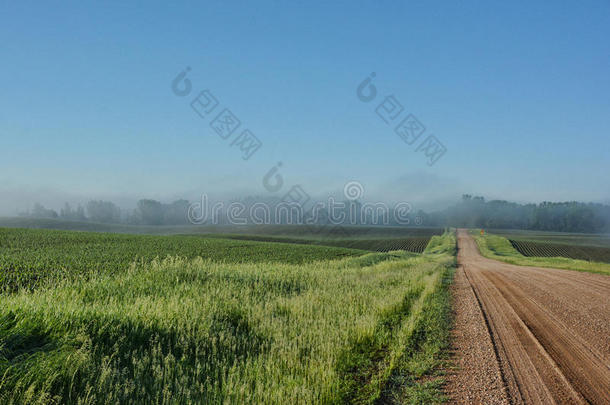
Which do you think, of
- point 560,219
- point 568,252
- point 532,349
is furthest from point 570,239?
point 532,349

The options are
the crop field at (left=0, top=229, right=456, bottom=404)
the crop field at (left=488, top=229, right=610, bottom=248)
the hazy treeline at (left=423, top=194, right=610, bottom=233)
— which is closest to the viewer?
the crop field at (left=0, top=229, right=456, bottom=404)

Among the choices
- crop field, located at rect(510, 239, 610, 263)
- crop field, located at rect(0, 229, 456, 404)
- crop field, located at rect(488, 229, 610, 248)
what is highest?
crop field, located at rect(0, 229, 456, 404)

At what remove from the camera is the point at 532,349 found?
7.26 metres

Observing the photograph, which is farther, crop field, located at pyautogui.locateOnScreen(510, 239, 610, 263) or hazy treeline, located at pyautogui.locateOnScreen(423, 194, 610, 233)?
hazy treeline, located at pyautogui.locateOnScreen(423, 194, 610, 233)

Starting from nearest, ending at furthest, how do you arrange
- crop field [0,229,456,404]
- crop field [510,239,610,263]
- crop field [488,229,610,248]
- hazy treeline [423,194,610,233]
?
crop field [0,229,456,404]
crop field [510,239,610,263]
crop field [488,229,610,248]
hazy treeline [423,194,610,233]

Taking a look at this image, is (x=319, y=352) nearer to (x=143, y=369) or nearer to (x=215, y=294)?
(x=143, y=369)

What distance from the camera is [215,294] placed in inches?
416

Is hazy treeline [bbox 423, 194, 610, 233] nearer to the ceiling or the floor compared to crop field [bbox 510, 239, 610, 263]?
nearer to the ceiling

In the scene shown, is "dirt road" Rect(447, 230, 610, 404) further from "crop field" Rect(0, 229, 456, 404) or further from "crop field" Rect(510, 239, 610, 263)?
"crop field" Rect(510, 239, 610, 263)

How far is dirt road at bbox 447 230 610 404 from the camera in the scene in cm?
535

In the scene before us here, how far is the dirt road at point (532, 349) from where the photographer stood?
17.6 feet

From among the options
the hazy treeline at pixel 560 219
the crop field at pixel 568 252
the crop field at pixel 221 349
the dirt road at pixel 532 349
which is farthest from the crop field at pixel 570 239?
the crop field at pixel 221 349


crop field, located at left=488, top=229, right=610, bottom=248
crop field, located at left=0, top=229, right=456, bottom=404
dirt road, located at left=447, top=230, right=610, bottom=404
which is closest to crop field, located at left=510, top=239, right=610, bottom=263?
crop field, located at left=488, top=229, right=610, bottom=248

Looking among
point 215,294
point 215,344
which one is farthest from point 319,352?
point 215,294
